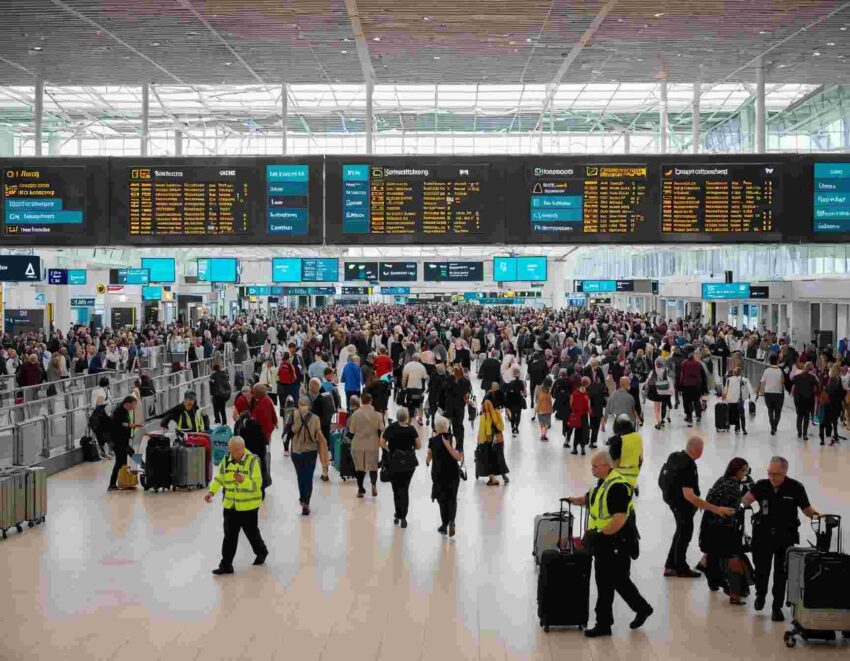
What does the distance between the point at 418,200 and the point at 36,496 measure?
6.35 m

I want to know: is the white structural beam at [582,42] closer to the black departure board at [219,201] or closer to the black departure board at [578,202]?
the black departure board at [578,202]

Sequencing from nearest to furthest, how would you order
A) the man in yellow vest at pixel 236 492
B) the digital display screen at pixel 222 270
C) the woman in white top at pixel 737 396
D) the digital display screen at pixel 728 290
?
the man in yellow vest at pixel 236 492
the woman in white top at pixel 737 396
the digital display screen at pixel 728 290
the digital display screen at pixel 222 270

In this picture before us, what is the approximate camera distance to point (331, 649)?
25.5ft

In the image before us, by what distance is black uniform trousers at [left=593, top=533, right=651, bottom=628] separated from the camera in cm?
816

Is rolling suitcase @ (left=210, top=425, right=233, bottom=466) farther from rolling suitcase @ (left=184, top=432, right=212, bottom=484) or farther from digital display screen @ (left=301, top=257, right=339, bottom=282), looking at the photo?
digital display screen @ (left=301, top=257, right=339, bottom=282)

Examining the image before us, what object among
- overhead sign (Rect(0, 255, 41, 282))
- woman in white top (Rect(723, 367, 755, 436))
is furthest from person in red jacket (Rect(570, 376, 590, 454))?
overhead sign (Rect(0, 255, 41, 282))

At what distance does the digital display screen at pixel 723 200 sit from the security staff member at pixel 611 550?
24.8 ft

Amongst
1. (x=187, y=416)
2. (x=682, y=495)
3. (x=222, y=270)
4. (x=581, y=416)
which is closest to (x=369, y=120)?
(x=187, y=416)

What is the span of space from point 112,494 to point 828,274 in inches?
988

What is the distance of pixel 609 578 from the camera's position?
8.19 meters

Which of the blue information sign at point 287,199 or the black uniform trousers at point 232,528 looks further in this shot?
the blue information sign at point 287,199

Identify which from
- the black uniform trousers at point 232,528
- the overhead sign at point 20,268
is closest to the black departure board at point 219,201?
the black uniform trousers at point 232,528

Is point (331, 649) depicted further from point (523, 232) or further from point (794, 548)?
point (523, 232)

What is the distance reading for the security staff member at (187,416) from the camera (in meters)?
15.1
